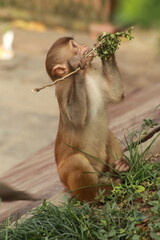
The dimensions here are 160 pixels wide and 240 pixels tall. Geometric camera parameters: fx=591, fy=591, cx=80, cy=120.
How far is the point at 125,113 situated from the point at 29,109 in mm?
3111

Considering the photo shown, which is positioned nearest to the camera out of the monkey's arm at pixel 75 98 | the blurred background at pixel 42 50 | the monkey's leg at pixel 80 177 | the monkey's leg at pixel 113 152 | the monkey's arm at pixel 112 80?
the monkey's leg at pixel 80 177

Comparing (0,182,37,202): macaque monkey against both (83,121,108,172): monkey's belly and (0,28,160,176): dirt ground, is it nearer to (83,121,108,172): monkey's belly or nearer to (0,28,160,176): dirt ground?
(83,121,108,172): monkey's belly

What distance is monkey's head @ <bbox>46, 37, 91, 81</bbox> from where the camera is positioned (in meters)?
4.09

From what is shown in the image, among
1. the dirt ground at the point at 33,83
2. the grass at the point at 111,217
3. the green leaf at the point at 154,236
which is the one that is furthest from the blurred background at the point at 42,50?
the green leaf at the point at 154,236

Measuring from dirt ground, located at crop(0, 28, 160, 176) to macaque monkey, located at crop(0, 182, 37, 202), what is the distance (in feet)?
6.48

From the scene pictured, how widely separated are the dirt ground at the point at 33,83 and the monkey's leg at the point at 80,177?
334 cm

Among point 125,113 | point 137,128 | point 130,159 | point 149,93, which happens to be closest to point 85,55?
point 130,159

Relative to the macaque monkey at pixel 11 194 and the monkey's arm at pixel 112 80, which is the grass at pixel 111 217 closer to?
the monkey's arm at pixel 112 80

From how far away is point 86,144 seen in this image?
413 centimetres

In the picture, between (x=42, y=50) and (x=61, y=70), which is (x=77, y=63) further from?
(x=42, y=50)

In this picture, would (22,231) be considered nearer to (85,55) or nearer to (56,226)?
(56,226)

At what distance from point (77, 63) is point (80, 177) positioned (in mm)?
789

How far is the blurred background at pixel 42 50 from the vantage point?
8.83 meters

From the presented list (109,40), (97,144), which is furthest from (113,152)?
(109,40)
